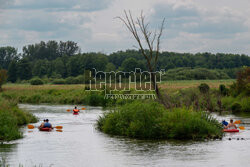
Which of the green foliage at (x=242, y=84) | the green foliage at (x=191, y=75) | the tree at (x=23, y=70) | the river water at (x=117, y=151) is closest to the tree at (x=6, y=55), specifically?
the tree at (x=23, y=70)

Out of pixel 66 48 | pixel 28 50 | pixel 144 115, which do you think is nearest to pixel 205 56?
pixel 66 48

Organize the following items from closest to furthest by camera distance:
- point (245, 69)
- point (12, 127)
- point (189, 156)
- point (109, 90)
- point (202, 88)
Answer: point (189, 156)
point (12, 127)
point (245, 69)
point (202, 88)
point (109, 90)

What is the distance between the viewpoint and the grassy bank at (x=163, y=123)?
22000mm

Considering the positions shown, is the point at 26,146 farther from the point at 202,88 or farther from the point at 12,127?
the point at 202,88

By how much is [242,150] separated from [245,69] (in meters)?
25.9

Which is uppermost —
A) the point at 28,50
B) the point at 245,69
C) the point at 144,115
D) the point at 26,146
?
the point at 28,50

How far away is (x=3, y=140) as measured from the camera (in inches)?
883

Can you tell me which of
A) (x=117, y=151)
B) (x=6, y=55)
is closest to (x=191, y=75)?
(x=117, y=151)

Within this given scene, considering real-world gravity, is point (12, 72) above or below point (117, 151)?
above

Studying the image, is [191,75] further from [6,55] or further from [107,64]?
[6,55]

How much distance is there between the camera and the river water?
17.4 metres

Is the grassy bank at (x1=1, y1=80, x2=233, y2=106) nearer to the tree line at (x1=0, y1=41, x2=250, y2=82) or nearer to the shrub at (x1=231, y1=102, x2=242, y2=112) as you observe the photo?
the shrub at (x1=231, y1=102, x2=242, y2=112)

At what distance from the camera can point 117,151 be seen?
20.0m

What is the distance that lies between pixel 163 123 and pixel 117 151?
3383 millimetres
